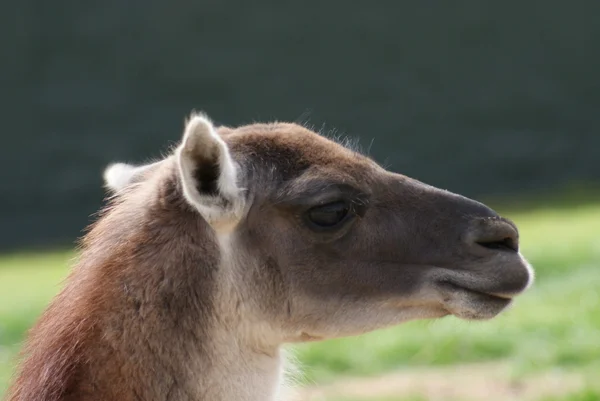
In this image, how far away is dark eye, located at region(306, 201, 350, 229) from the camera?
4.50 meters

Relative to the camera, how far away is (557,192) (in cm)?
1838

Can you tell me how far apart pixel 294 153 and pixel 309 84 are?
1498cm

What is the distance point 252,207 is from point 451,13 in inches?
613

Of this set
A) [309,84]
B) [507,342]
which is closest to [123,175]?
[507,342]

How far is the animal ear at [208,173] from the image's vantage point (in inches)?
163

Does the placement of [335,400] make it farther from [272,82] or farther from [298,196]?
[272,82]

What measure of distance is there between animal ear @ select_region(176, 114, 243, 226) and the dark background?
14.5m

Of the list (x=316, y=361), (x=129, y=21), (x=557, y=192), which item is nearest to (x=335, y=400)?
(x=316, y=361)

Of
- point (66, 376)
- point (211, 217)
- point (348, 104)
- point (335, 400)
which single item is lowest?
point (66, 376)

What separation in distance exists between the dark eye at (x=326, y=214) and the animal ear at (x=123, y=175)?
844 millimetres

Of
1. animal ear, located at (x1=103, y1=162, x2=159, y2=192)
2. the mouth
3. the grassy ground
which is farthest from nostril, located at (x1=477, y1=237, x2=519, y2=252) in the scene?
the grassy ground

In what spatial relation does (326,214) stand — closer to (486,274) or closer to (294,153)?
(294,153)

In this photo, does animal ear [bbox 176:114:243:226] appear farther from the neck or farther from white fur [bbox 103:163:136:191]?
white fur [bbox 103:163:136:191]

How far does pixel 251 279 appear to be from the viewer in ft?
14.6
